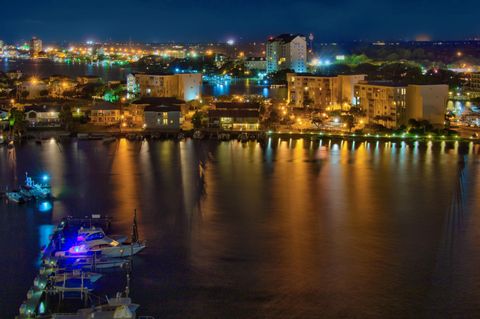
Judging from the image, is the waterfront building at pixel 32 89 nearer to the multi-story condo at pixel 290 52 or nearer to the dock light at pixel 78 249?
the multi-story condo at pixel 290 52

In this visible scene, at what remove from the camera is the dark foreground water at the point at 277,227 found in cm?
355

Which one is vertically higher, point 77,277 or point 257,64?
point 257,64

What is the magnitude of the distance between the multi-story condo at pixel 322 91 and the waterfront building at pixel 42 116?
4095mm

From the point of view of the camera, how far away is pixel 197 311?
3.38 m

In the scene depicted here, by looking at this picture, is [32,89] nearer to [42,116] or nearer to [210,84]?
[42,116]

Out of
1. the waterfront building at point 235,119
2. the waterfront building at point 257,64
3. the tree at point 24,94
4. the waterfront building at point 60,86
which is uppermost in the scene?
the waterfront building at point 257,64

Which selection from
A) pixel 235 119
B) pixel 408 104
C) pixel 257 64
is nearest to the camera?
pixel 408 104

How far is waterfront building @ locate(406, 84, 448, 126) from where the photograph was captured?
31.2 ft

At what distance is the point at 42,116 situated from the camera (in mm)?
10109

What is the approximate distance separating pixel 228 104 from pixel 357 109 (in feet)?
6.25

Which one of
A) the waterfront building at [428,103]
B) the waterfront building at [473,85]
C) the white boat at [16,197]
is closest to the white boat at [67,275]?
the white boat at [16,197]

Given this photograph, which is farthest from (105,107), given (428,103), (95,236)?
(95,236)

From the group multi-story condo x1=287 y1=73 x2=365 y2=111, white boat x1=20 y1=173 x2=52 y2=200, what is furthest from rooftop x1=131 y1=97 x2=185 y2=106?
white boat x1=20 y1=173 x2=52 y2=200

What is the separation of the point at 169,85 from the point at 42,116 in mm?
2867
